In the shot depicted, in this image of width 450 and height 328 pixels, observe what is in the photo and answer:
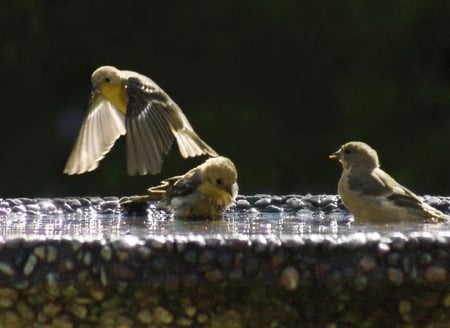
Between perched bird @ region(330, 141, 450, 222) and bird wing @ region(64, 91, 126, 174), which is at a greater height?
bird wing @ region(64, 91, 126, 174)

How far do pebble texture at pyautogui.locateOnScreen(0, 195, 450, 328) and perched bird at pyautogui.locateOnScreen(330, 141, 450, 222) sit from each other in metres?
1.32

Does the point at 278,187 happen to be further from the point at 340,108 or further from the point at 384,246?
the point at 384,246

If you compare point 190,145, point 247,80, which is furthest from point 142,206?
point 247,80

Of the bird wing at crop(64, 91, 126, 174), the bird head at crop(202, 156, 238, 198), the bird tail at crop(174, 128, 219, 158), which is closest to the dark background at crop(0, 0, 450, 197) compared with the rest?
the bird wing at crop(64, 91, 126, 174)

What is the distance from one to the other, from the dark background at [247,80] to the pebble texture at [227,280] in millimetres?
5603

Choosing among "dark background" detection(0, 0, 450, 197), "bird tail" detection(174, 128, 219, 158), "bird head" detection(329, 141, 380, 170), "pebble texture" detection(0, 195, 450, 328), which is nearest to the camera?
"pebble texture" detection(0, 195, 450, 328)

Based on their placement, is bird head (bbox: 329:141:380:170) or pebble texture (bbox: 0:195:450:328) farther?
bird head (bbox: 329:141:380:170)

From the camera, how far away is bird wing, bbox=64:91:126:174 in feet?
21.1

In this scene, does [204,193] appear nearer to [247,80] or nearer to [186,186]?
[186,186]

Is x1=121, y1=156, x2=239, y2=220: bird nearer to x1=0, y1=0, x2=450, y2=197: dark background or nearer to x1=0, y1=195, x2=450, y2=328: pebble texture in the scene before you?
x1=0, y1=195, x2=450, y2=328: pebble texture

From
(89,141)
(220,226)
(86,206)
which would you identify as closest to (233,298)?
(220,226)

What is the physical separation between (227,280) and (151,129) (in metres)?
2.46

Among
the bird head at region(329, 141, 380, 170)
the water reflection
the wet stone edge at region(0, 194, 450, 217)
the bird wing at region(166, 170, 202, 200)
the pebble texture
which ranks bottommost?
the pebble texture

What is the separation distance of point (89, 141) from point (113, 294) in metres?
3.16
